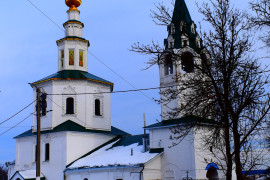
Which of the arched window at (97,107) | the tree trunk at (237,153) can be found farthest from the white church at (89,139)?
the tree trunk at (237,153)

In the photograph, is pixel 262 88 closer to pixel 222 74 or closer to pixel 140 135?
pixel 222 74

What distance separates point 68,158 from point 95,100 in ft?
19.9

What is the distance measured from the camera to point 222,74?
10.7 meters

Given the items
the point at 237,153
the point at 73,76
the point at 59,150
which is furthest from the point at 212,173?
the point at 237,153

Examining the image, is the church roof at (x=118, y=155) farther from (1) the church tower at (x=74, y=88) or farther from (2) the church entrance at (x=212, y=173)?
(2) the church entrance at (x=212, y=173)

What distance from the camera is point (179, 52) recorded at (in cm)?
1394

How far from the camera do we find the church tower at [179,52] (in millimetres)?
11289

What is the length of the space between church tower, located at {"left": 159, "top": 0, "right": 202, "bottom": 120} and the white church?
0.58 ft

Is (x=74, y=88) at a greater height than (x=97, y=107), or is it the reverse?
(x=74, y=88)

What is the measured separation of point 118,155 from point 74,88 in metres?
7.71

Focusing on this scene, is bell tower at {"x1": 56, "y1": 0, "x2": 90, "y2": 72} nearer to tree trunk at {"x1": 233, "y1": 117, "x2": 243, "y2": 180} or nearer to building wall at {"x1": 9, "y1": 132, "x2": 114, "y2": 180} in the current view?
building wall at {"x1": 9, "y1": 132, "x2": 114, "y2": 180}

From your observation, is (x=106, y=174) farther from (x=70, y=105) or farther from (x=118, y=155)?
(x=70, y=105)

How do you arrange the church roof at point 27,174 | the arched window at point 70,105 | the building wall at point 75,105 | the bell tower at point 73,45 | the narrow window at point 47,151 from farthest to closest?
1. the bell tower at point 73,45
2. the arched window at point 70,105
3. the building wall at point 75,105
4. the narrow window at point 47,151
5. the church roof at point 27,174

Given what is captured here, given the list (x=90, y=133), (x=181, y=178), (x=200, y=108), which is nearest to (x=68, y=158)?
(x=90, y=133)
